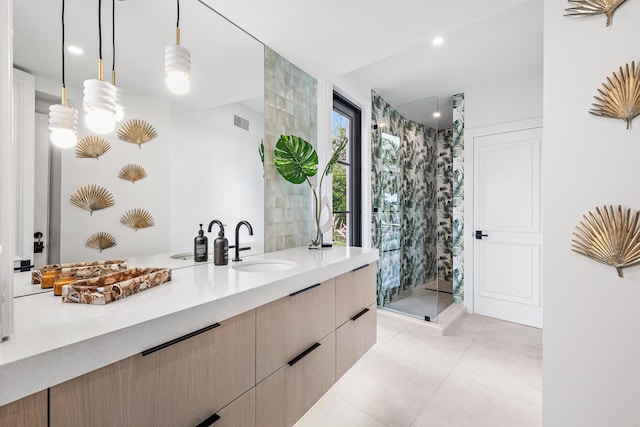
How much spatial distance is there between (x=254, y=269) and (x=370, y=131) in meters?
2.18

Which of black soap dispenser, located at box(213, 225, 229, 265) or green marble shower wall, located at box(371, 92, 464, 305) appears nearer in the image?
black soap dispenser, located at box(213, 225, 229, 265)

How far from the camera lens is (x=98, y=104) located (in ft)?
3.67

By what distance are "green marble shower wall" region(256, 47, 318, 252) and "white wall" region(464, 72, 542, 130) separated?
1996 mm

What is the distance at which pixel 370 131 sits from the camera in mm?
3203

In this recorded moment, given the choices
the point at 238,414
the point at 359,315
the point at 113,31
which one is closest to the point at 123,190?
the point at 113,31

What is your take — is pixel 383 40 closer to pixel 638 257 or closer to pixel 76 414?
pixel 638 257

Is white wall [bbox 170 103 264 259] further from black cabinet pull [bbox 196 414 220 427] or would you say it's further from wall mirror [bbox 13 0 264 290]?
black cabinet pull [bbox 196 414 220 427]

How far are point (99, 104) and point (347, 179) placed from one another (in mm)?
2286

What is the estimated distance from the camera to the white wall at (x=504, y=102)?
2955 mm

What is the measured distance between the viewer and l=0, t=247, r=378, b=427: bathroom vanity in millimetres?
617

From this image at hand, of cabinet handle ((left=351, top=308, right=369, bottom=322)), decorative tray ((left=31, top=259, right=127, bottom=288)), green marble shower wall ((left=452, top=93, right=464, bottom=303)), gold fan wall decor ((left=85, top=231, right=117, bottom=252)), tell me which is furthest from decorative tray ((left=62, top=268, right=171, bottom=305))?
green marble shower wall ((left=452, top=93, right=464, bottom=303))

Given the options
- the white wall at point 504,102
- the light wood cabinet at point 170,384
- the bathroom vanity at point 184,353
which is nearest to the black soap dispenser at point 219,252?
the bathroom vanity at point 184,353

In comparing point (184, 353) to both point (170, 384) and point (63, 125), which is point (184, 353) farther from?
point (63, 125)

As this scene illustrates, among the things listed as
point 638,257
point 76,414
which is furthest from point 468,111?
point 76,414
